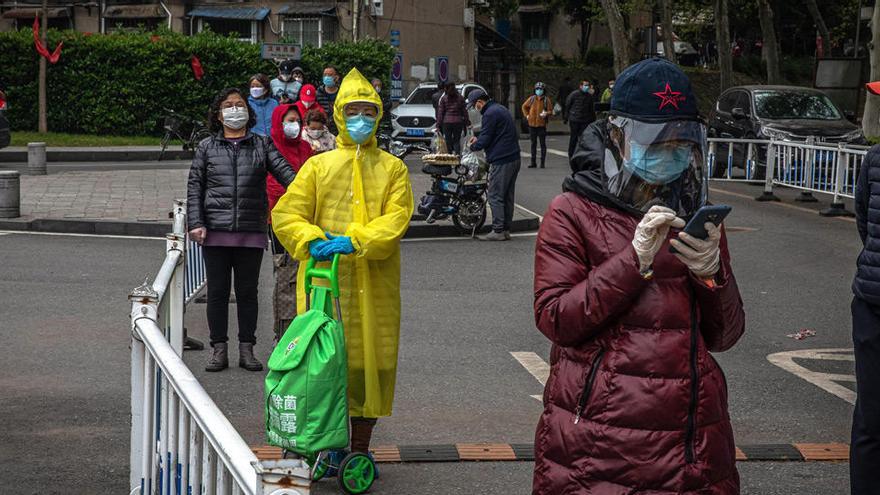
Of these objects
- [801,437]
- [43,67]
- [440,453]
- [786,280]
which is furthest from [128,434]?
[43,67]

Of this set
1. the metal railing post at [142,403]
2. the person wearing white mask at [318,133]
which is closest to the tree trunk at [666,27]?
the person wearing white mask at [318,133]

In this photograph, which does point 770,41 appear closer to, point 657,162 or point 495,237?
point 495,237

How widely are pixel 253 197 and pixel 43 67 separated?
24615 millimetres

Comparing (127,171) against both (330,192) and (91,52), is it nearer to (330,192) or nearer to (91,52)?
(91,52)

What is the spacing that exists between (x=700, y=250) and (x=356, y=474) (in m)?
3.02

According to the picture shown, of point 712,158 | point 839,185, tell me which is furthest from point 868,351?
point 712,158

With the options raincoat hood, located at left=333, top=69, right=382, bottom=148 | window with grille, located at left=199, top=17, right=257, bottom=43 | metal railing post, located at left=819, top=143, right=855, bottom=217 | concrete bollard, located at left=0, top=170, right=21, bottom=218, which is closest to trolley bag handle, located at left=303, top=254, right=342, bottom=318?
raincoat hood, located at left=333, top=69, right=382, bottom=148

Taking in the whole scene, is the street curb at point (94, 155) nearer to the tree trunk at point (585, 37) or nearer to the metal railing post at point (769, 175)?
the metal railing post at point (769, 175)

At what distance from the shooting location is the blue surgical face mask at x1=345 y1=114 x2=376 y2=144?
6328 mm

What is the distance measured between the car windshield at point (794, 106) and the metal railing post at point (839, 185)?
4953 mm

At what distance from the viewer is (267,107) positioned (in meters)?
15.1

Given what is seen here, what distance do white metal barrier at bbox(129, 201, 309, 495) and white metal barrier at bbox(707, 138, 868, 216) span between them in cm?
1523

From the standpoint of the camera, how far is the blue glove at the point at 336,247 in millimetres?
5992

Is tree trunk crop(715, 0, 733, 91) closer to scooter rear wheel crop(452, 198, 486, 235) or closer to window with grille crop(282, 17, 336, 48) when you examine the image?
window with grille crop(282, 17, 336, 48)
